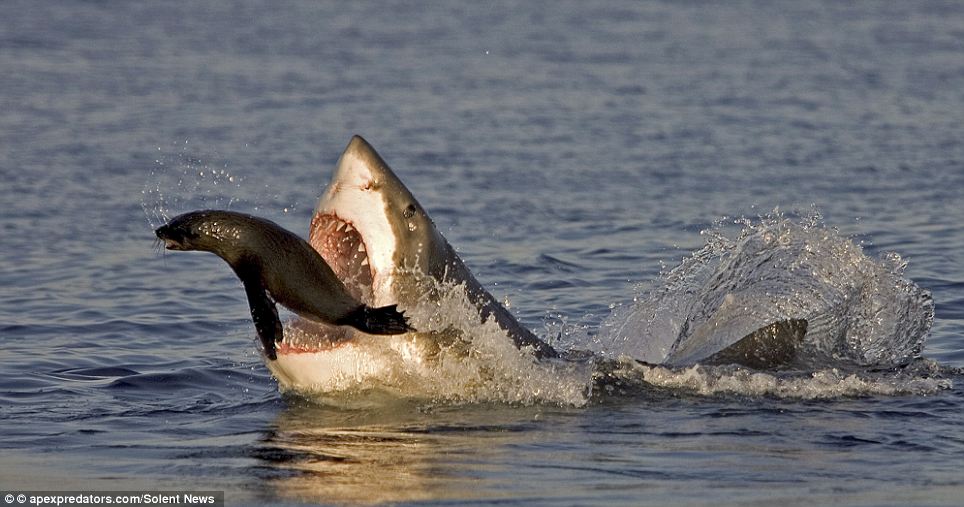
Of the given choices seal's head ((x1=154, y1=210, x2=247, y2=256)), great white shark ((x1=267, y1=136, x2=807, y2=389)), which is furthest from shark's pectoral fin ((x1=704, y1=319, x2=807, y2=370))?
seal's head ((x1=154, y1=210, x2=247, y2=256))

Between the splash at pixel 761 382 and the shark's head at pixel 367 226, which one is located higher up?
the shark's head at pixel 367 226

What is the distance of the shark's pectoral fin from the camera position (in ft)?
29.4

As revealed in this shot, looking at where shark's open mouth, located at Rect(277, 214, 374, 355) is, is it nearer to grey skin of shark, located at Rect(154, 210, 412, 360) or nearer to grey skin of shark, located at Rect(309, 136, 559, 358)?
grey skin of shark, located at Rect(309, 136, 559, 358)

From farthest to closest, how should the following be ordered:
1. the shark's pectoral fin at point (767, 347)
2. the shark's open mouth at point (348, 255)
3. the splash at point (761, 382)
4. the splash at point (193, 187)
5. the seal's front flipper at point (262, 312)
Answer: the splash at point (193, 187), the shark's pectoral fin at point (767, 347), the splash at point (761, 382), the shark's open mouth at point (348, 255), the seal's front flipper at point (262, 312)

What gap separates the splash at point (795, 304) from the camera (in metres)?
9.64

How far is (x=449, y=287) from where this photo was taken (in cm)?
795

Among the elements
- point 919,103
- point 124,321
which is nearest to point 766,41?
point 919,103

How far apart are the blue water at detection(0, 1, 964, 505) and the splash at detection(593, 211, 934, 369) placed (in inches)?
16.4

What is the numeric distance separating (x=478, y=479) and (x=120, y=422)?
220cm

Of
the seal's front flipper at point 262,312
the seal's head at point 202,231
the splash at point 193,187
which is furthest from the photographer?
the splash at point 193,187

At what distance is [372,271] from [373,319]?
29cm

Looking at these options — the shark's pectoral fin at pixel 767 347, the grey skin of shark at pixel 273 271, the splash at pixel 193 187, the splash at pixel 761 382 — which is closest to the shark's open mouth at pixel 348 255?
the grey skin of shark at pixel 273 271

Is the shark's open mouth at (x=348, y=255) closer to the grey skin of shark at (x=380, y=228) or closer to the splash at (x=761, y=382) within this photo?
the grey skin of shark at (x=380, y=228)

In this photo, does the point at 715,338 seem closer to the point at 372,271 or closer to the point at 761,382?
the point at 761,382
